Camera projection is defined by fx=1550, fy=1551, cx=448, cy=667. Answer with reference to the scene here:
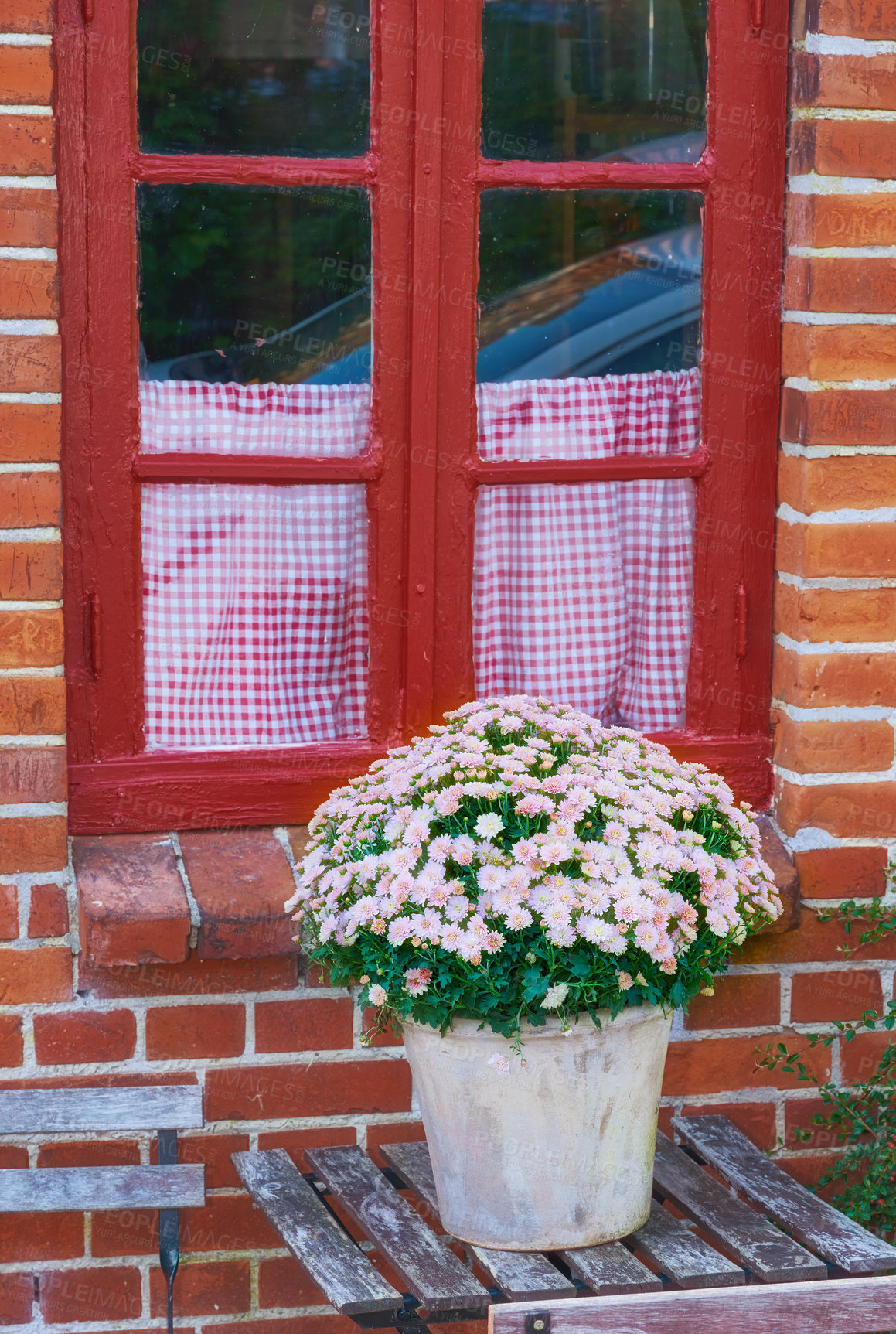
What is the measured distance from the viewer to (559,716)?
213 centimetres

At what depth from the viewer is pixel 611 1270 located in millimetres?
1894

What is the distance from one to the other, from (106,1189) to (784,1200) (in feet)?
3.01

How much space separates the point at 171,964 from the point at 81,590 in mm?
562

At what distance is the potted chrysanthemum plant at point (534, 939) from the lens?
1824 mm

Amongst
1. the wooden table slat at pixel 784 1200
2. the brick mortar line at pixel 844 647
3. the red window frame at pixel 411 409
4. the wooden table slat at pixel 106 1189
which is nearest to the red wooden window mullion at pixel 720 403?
the red window frame at pixel 411 409

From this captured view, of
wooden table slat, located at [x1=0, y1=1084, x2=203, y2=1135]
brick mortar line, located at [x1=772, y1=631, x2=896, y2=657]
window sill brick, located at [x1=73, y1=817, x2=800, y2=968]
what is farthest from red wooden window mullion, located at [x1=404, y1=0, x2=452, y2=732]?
wooden table slat, located at [x1=0, y1=1084, x2=203, y2=1135]

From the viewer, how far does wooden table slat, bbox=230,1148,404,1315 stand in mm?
1846

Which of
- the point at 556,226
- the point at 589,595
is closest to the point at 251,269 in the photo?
the point at 556,226

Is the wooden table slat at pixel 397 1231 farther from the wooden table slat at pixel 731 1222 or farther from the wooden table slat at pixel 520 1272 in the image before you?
the wooden table slat at pixel 731 1222

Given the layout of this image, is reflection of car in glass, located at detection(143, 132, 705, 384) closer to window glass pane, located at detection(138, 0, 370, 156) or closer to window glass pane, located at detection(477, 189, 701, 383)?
window glass pane, located at detection(477, 189, 701, 383)

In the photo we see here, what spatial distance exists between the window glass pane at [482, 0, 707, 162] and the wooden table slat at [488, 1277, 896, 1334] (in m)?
1.60

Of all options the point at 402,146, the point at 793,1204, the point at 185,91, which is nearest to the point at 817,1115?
the point at 793,1204

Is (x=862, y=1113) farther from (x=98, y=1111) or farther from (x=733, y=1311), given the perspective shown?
(x=98, y=1111)

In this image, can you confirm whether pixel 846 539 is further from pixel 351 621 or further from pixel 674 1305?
pixel 674 1305
